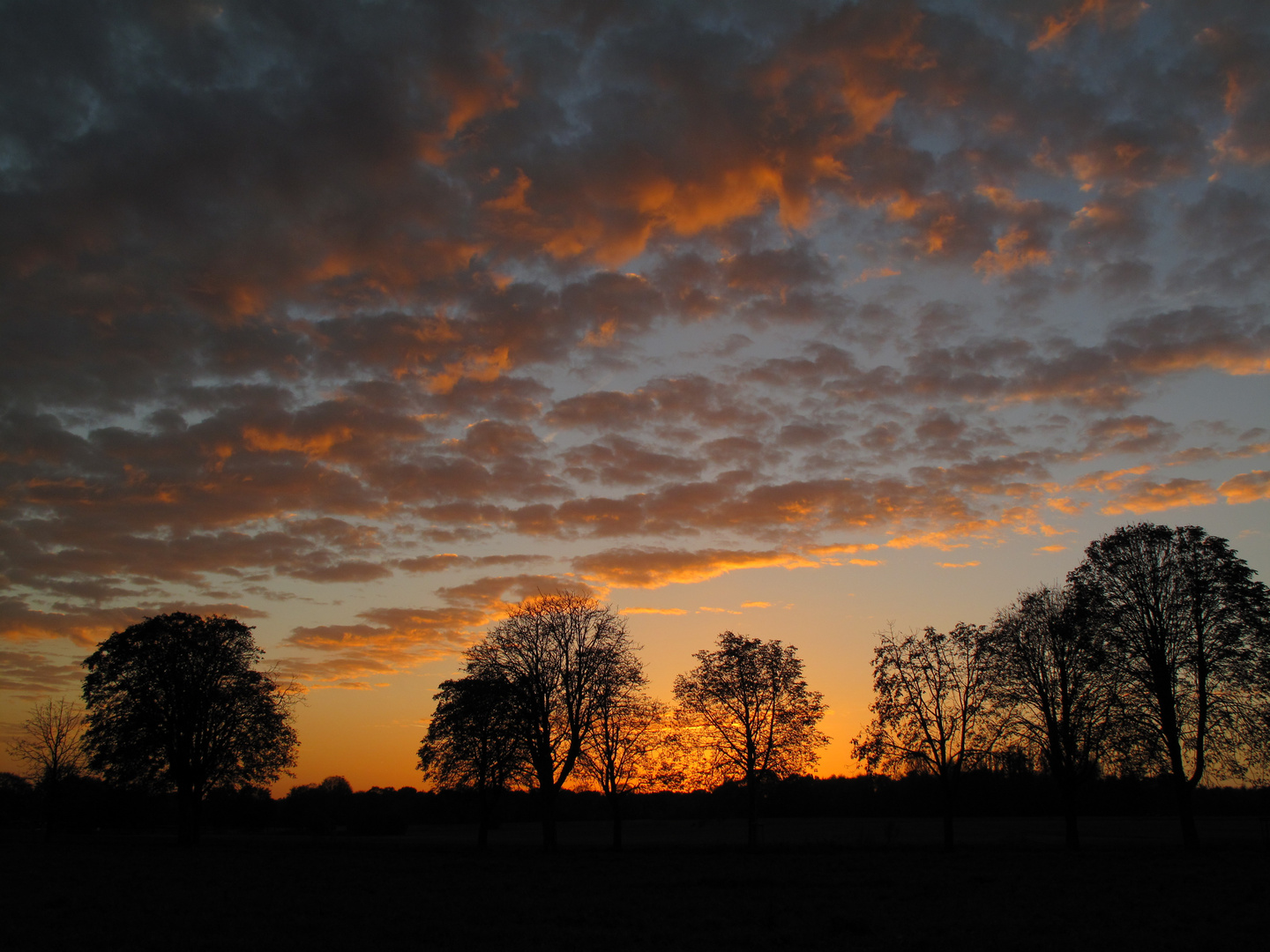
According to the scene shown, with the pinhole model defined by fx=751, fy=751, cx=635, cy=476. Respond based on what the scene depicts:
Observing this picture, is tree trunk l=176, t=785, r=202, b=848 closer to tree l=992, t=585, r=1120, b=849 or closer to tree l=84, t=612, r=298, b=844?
tree l=84, t=612, r=298, b=844

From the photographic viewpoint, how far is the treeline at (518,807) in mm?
73438

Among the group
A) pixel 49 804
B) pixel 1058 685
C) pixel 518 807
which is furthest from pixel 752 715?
pixel 518 807

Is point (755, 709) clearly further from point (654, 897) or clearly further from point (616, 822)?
point (654, 897)

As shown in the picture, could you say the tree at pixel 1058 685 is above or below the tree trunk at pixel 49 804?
above

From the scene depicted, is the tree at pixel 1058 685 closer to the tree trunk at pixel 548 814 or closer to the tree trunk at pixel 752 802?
the tree trunk at pixel 752 802

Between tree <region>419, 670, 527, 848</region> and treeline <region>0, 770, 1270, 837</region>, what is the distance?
1.49 meters

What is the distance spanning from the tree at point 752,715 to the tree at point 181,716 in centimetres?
3038

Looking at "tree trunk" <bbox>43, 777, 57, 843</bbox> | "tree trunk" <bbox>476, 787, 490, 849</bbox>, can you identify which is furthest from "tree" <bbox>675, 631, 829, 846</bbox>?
"tree trunk" <bbox>43, 777, 57, 843</bbox>

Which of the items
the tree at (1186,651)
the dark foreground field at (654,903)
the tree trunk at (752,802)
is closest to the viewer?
the dark foreground field at (654,903)

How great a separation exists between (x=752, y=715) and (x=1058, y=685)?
1839cm

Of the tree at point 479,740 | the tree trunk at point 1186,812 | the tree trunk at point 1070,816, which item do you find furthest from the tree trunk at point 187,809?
the tree trunk at point 1186,812

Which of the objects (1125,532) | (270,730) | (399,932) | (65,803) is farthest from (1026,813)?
(65,803)

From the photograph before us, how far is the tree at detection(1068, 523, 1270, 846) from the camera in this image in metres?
36.1

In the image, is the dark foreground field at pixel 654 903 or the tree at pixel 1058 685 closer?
the dark foreground field at pixel 654 903
